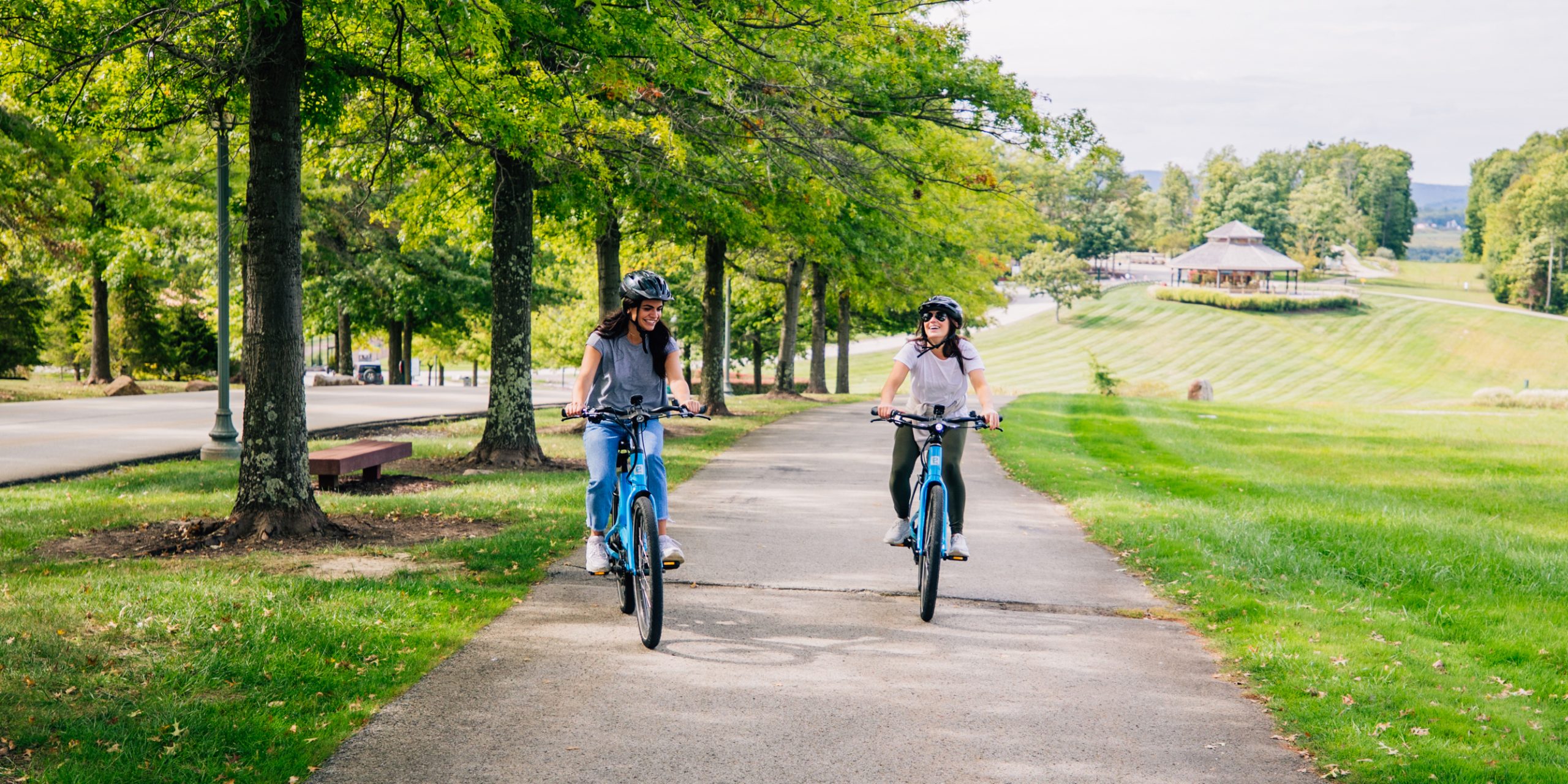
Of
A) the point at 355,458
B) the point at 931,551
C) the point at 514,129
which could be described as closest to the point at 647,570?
the point at 931,551

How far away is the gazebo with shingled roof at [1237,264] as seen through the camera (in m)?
108

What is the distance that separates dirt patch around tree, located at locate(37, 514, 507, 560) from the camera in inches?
328

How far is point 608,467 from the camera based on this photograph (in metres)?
6.51

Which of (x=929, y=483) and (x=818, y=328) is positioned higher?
(x=818, y=328)

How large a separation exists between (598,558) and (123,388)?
2756cm

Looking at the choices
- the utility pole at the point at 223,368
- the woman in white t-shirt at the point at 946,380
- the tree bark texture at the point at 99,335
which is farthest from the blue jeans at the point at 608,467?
the tree bark texture at the point at 99,335

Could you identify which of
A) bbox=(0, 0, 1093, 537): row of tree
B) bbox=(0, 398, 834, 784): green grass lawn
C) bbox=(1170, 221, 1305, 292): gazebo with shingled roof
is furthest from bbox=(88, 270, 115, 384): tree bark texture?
bbox=(1170, 221, 1305, 292): gazebo with shingled roof

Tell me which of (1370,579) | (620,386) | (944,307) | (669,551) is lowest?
(1370,579)

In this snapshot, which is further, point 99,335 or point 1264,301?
point 1264,301

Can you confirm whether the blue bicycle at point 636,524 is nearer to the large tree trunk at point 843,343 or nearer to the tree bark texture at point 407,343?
the large tree trunk at point 843,343

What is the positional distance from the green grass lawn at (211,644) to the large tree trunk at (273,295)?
0.91 meters

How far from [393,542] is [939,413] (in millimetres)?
4420

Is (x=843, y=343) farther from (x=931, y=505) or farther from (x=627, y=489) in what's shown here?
(x=627, y=489)

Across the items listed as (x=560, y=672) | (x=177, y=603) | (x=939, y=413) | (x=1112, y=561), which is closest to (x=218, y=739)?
(x=560, y=672)
